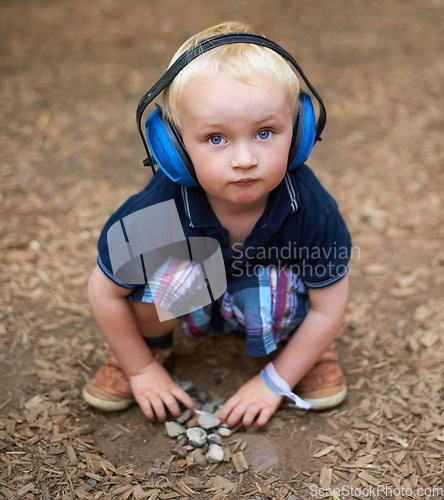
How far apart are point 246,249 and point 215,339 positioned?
782mm

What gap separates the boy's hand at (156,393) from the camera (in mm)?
2152

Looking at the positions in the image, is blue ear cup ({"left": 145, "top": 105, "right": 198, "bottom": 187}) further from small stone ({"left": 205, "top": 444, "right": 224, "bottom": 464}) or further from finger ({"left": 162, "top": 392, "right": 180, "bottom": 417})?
small stone ({"left": 205, "top": 444, "right": 224, "bottom": 464})

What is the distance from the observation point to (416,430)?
2119mm

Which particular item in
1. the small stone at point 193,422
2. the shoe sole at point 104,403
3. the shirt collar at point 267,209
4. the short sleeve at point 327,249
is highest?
the shirt collar at point 267,209

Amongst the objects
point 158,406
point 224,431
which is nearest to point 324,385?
point 224,431

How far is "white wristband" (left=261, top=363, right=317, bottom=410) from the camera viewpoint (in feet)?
6.94

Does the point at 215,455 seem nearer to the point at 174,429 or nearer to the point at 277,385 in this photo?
the point at 174,429

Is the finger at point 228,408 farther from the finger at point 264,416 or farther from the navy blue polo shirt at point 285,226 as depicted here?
the navy blue polo shirt at point 285,226

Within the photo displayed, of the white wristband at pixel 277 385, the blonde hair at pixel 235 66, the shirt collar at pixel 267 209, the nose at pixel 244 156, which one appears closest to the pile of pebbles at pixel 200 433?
the white wristband at pixel 277 385

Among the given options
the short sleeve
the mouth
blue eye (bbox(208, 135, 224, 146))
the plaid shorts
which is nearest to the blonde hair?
blue eye (bbox(208, 135, 224, 146))

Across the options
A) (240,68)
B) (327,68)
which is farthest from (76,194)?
(327,68)

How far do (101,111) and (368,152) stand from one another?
208cm

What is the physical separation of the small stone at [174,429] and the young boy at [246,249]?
0.04 meters

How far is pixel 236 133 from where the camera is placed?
5.57 feet
